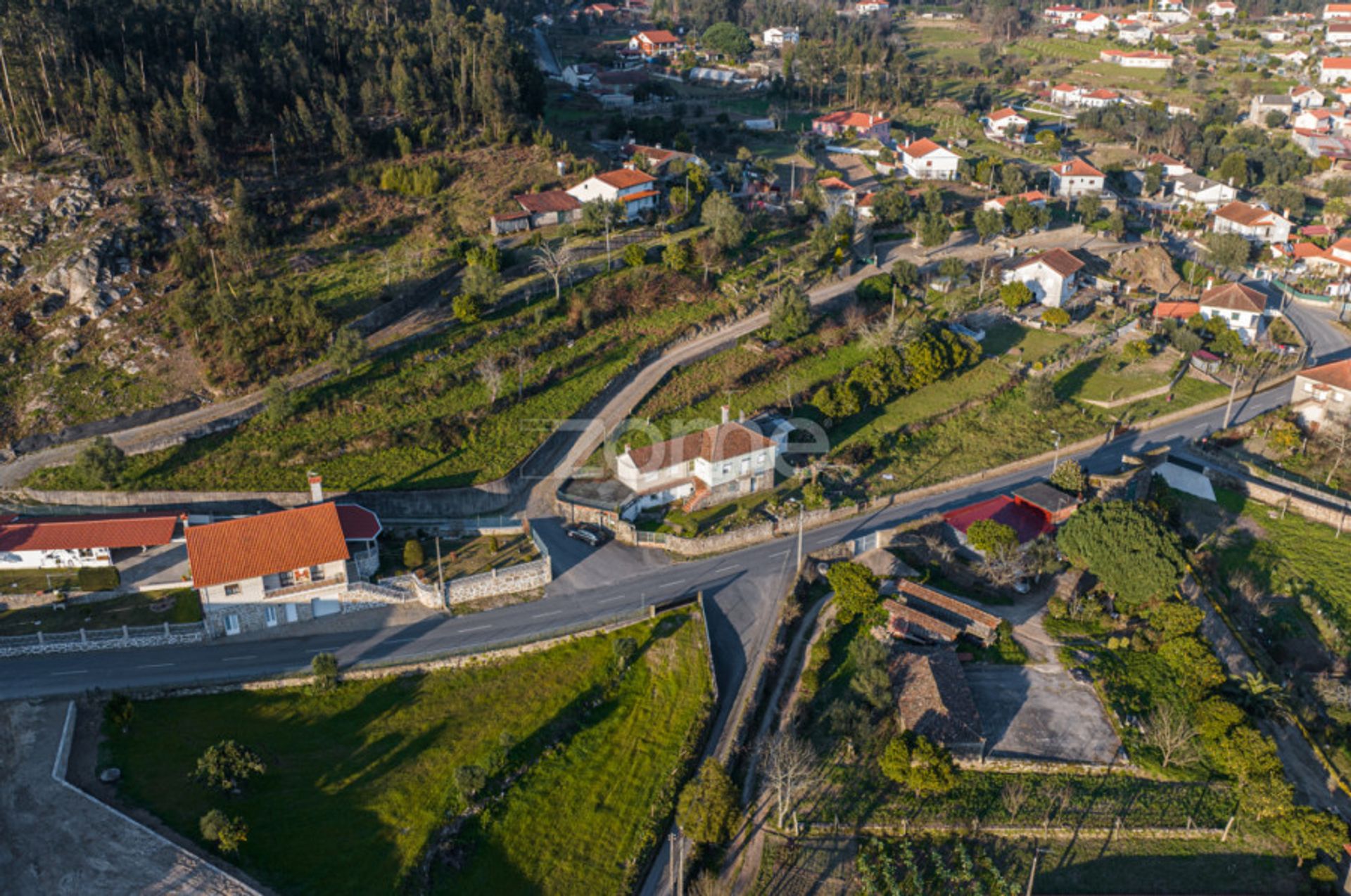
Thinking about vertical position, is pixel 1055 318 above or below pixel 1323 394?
above

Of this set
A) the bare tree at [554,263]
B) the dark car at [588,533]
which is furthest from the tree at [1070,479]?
the bare tree at [554,263]

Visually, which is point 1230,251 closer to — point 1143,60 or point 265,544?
point 265,544

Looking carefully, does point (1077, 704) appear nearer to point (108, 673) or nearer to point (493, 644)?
point (493, 644)

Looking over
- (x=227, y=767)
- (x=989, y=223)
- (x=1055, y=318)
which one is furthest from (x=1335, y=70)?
(x=227, y=767)

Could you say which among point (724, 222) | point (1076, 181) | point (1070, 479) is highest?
point (724, 222)

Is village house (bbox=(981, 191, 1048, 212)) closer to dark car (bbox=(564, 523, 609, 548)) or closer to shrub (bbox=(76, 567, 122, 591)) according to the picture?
dark car (bbox=(564, 523, 609, 548))

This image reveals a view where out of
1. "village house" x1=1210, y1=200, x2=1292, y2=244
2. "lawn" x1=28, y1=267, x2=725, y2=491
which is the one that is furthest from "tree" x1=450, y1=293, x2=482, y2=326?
"village house" x1=1210, y1=200, x2=1292, y2=244

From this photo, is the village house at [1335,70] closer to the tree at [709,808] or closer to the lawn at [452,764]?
the lawn at [452,764]
